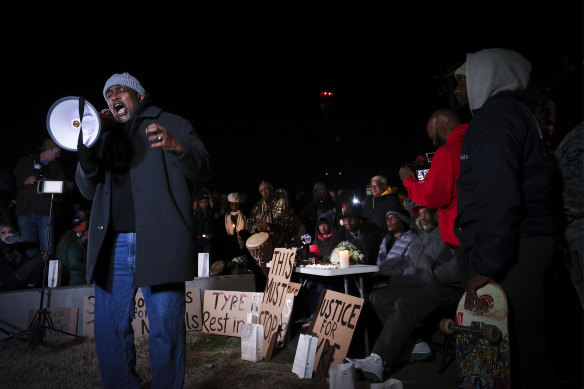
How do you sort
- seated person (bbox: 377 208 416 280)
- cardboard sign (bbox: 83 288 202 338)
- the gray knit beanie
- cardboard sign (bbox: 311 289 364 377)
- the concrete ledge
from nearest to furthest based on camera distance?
the gray knit beanie → cardboard sign (bbox: 311 289 364 377) → seated person (bbox: 377 208 416 280) → the concrete ledge → cardboard sign (bbox: 83 288 202 338)

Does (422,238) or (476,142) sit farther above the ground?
(476,142)

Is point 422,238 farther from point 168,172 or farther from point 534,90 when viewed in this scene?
point 168,172

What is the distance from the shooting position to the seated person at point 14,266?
4.88 metres

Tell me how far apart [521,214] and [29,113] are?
913 centimetres

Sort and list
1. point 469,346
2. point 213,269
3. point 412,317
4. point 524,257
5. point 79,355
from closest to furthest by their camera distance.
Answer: point 524,257 → point 469,346 → point 412,317 → point 79,355 → point 213,269

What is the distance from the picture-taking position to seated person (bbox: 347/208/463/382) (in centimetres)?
294

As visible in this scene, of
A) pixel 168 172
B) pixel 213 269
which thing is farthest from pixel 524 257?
pixel 213 269

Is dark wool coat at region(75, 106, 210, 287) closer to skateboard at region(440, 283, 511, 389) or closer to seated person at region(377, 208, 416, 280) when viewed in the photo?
skateboard at region(440, 283, 511, 389)

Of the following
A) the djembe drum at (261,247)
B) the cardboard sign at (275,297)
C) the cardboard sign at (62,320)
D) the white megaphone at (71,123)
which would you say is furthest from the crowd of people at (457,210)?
the cardboard sign at (62,320)

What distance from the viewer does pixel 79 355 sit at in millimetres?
3736

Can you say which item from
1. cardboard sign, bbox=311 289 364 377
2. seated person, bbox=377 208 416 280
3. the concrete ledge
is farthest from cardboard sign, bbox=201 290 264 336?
seated person, bbox=377 208 416 280

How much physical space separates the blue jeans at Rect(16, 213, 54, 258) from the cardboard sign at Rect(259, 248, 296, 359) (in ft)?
13.2

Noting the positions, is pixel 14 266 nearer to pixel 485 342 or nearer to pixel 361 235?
pixel 361 235

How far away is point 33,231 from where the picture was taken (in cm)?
577
